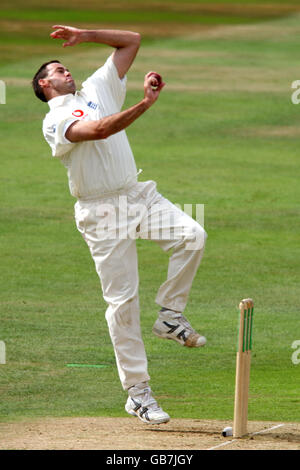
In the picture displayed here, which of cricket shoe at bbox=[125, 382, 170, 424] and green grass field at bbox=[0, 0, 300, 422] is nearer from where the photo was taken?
cricket shoe at bbox=[125, 382, 170, 424]

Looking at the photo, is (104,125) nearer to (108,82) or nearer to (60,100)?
(60,100)

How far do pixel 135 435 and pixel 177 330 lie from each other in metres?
0.93

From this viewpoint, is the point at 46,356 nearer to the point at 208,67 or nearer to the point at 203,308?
the point at 203,308

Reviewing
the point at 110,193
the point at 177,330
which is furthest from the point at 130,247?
the point at 177,330

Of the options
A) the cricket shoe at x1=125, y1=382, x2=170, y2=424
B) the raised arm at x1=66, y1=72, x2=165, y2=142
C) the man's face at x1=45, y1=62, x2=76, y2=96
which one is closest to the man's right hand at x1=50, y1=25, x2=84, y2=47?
the man's face at x1=45, y1=62, x2=76, y2=96

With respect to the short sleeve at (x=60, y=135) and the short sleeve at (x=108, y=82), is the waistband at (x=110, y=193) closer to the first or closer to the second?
the short sleeve at (x=60, y=135)

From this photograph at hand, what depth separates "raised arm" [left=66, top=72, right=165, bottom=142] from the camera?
8250 millimetres

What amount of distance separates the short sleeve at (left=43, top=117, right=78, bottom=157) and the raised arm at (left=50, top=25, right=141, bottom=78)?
2.49ft

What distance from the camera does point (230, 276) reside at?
52.8ft

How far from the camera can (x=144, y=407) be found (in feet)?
29.6

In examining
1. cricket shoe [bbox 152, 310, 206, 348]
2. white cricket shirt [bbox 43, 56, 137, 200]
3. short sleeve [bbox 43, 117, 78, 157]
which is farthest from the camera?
cricket shoe [bbox 152, 310, 206, 348]

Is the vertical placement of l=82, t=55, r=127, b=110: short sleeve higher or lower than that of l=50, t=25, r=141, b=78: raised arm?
lower

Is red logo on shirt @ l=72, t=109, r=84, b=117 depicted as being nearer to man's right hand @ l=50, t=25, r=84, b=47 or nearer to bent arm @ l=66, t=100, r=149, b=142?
bent arm @ l=66, t=100, r=149, b=142

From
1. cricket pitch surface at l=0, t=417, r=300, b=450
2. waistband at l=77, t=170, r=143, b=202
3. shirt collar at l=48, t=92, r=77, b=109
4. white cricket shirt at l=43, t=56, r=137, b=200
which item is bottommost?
cricket pitch surface at l=0, t=417, r=300, b=450
